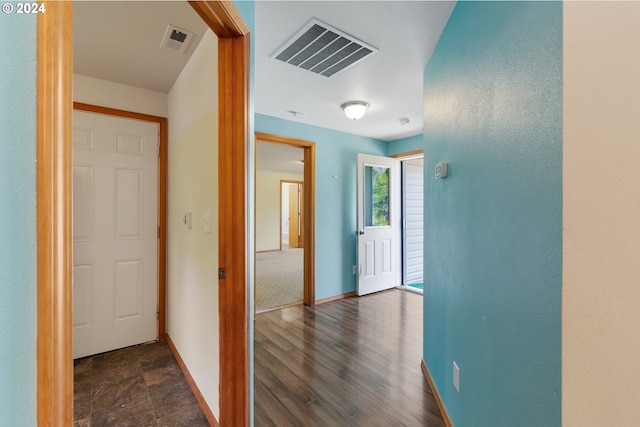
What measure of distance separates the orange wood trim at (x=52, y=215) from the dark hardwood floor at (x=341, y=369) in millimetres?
1450

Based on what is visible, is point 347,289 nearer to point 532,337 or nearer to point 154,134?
point 154,134

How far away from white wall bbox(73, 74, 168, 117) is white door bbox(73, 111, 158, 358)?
12 cm

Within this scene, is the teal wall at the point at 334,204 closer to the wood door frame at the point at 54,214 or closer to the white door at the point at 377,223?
the white door at the point at 377,223

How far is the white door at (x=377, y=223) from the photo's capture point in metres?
4.04

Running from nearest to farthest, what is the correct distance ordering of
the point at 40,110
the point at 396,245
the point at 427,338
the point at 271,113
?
the point at 40,110 → the point at 427,338 → the point at 271,113 → the point at 396,245

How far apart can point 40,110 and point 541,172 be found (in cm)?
116

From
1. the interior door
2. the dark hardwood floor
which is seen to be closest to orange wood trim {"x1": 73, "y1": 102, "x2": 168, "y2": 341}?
the dark hardwood floor

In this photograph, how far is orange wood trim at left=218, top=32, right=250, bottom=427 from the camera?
133 centimetres

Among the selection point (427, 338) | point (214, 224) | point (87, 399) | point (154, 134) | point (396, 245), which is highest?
point (154, 134)

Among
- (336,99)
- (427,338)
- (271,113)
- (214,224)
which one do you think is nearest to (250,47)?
(214,224)

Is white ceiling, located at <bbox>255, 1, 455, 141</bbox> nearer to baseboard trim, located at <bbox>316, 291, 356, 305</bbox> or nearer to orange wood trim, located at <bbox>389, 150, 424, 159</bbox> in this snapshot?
orange wood trim, located at <bbox>389, 150, 424, 159</bbox>

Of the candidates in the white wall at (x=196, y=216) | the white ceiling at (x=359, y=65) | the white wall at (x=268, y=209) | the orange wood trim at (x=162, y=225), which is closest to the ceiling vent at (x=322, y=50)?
the white ceiling at (x=359, y=65)

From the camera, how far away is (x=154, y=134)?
2625 mm

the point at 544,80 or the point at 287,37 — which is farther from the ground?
the point at 287,37
